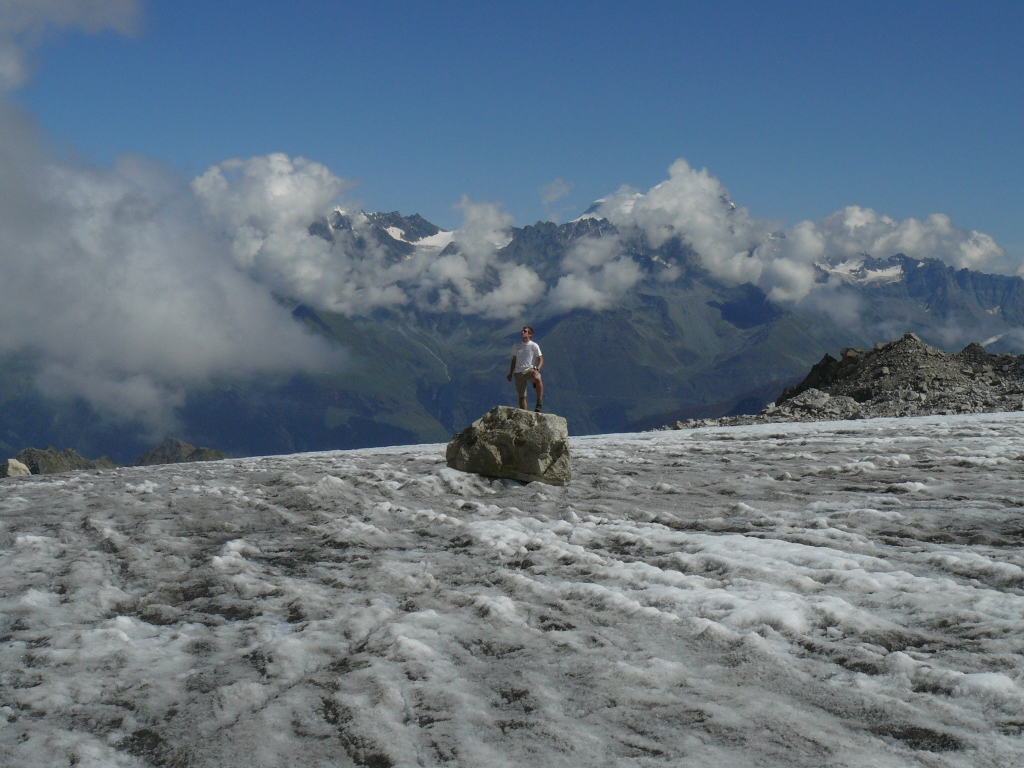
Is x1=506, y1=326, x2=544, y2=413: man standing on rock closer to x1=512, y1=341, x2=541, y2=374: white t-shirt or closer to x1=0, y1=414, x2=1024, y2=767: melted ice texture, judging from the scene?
x1=512, y1=341, x2=541, y2=374: white t-shirt

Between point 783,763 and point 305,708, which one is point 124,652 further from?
point 783,763

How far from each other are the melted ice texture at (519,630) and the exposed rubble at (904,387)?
70.9 feet

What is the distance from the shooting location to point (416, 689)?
486 cm

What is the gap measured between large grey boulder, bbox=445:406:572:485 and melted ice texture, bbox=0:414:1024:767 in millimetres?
1587

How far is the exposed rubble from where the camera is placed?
30.0 meters

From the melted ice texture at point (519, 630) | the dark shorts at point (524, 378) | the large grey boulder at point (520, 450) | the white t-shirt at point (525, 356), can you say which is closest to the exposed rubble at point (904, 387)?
the white t-shirt at point (525, 356)

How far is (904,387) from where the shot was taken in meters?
33.7

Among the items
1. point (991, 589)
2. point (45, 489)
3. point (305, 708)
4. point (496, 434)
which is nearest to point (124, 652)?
point (305, 708)

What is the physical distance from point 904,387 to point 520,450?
27937mm

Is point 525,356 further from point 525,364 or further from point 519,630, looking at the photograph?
point 519,630

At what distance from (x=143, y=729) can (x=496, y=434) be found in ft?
30.2

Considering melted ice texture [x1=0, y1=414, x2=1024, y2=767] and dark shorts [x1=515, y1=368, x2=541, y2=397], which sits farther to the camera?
dark shorts [x1=515, y1=368, x2=541, y2=397]

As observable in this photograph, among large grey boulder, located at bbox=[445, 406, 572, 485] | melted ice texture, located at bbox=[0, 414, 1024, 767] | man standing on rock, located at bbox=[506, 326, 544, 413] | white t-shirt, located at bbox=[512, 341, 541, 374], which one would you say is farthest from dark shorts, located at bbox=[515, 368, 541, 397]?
melted ice texture, located at bbox=[0, 414, 1024, 767]

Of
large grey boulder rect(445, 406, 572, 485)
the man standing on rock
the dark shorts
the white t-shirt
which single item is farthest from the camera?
the white t-shirt
